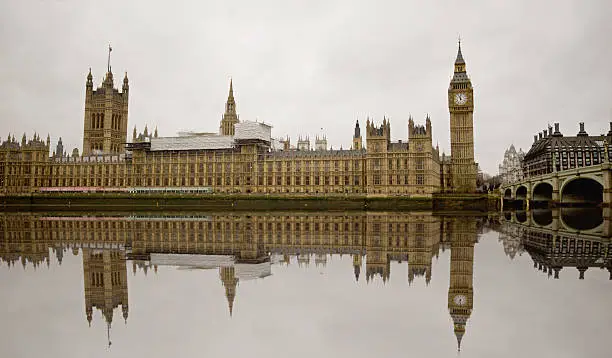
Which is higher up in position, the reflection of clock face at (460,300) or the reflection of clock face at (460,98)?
the reflection of clock face at (460,98)

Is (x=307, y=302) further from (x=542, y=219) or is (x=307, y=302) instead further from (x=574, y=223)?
(x=542, y=219)

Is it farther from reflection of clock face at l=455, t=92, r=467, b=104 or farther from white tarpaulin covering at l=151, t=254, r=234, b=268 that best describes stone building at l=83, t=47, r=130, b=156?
white tarpaulin covering at l=151, t=254, r=234, b=268

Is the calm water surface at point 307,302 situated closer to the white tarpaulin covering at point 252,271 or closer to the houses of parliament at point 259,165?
the white tarpaulin covering at point 252,271

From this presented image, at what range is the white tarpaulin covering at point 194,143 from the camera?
4525 inches

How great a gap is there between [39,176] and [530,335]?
133m

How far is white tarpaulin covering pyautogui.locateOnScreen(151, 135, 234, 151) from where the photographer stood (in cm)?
11494

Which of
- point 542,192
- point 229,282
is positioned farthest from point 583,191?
point 229,282

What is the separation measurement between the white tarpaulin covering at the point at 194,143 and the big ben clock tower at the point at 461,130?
49827mm

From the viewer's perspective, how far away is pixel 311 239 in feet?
96.4

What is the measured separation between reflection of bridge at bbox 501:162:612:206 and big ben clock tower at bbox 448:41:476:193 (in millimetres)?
11846

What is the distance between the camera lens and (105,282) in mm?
15117

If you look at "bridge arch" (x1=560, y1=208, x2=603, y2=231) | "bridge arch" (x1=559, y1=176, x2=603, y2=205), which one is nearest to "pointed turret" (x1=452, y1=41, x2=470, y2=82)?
"bridge arch" (x1=559, y1=176, x2=603, y2=205)

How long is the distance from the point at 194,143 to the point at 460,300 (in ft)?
358

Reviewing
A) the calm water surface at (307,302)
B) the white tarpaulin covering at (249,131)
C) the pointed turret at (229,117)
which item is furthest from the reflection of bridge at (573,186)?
the pointed turret at (229,117)
